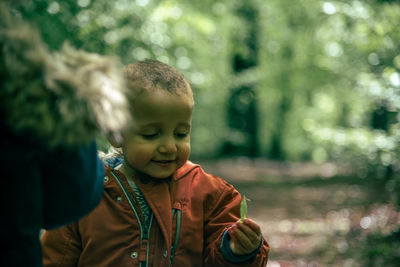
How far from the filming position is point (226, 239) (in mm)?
1903

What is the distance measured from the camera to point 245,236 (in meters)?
1.82

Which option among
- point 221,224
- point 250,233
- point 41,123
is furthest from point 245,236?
point 41,123

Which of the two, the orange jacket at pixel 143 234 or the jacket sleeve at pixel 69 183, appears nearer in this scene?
the jacket sleeve at pixel 69 183

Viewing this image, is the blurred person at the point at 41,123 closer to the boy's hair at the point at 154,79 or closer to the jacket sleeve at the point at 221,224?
the boy's hair at the point at 154,79

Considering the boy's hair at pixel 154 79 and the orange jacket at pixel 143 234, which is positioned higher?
the boy's hair at pixel 154 79

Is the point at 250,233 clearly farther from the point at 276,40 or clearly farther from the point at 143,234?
the point at 276,40

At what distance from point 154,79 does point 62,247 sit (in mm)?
893

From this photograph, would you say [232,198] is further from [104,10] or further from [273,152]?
[273,152]

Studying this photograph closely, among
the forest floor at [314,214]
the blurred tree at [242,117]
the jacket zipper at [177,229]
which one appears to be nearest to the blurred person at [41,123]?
the jacket zipper at [177,229]

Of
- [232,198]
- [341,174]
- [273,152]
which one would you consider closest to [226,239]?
[232,198]

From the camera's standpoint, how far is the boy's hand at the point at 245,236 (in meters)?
1.81

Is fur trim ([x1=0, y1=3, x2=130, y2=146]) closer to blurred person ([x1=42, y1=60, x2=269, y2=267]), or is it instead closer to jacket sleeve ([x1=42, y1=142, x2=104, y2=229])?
jacket sleeve ([x1=42, y1=142, x2=104, y2=229])

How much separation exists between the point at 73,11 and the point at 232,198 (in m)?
2.40

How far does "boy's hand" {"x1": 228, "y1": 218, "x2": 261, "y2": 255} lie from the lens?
1.81 m
